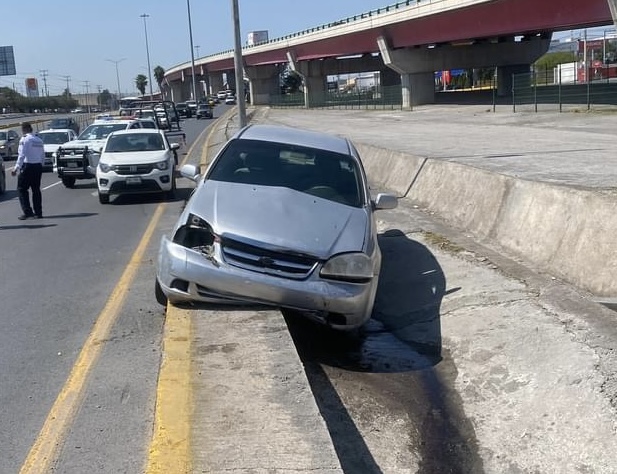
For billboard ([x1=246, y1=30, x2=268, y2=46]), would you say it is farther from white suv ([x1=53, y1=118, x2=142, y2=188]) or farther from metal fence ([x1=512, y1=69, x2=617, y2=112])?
white suv ([x1=53, y1=118, x2=142, y2=188])

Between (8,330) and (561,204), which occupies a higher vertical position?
(561,204)

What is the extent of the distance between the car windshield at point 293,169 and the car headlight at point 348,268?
121 centimetres

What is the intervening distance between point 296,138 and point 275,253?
9.45 feet

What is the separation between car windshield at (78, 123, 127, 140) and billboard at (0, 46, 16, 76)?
71366 millimetres

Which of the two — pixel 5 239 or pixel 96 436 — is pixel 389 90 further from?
pixel 96 436

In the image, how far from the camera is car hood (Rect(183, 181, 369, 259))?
22.2 feet

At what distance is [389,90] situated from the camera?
211 ft

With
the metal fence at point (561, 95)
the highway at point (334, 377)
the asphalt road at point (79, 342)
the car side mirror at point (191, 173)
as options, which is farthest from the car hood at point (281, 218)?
the metal fence at point (561, 95)

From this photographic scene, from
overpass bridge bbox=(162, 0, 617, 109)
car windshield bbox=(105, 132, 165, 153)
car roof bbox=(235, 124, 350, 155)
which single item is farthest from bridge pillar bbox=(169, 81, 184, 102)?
car roof bbox=(235, 124, 350, 155)

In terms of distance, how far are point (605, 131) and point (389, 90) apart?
41.1m

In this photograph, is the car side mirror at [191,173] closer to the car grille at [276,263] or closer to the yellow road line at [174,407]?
the car grille at [276,263]

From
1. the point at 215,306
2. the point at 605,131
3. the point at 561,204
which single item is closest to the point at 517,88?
the point at 605,131

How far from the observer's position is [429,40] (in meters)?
52.2

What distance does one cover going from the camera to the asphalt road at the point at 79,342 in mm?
4887
